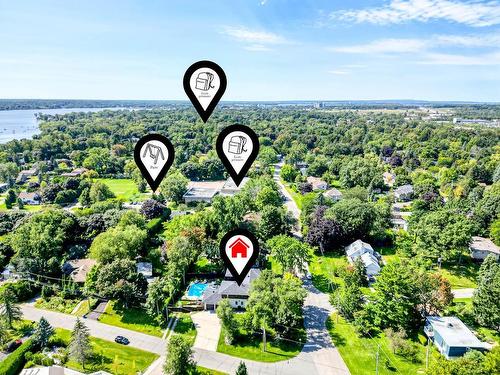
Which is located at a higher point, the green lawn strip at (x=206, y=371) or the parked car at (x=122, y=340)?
the parked car at (x=122, y=340)

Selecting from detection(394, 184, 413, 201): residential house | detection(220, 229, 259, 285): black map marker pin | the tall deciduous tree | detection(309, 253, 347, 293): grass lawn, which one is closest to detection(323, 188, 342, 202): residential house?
detection(394, 184, 413, 201): residential house

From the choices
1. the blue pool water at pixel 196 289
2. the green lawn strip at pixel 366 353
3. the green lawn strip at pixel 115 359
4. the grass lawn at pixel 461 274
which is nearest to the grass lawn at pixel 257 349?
the green lawn strip at pixel 366 353

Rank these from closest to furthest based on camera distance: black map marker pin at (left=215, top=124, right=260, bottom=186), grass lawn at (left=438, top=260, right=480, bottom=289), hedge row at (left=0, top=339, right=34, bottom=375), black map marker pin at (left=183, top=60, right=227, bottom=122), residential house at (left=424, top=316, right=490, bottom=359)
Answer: black map marker pin at (left=215, top=124, right=260, bottom=186), black map marker pin at (left=183, top=60, right=227, bottom=122), hedge row at (left=0, top=339, right=34, bottom=375), residential house at (left=424, top=316, right=490, bottom=359), grass lawn at (left=438, top=260, right=480, bottom=289)

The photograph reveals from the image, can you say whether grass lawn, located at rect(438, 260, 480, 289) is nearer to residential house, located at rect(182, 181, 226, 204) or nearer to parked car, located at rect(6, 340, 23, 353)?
residential house, located at rect(182, 181, 226, 204)

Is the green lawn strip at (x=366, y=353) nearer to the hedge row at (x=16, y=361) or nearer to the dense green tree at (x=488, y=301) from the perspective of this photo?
the dense green tree at (x=488, y=301)

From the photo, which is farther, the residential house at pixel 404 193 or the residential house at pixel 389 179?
the residential house at pixel 389 179

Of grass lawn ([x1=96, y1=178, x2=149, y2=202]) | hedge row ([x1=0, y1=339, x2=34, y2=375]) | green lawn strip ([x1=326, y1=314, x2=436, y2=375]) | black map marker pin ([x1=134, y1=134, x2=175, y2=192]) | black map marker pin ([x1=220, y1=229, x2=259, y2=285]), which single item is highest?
black map marker pin ([x1=134, y1=134, x2=175, y2=192])

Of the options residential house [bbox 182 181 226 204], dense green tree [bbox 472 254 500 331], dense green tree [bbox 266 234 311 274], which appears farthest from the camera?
residential house [bbox 182 181 226 204]
